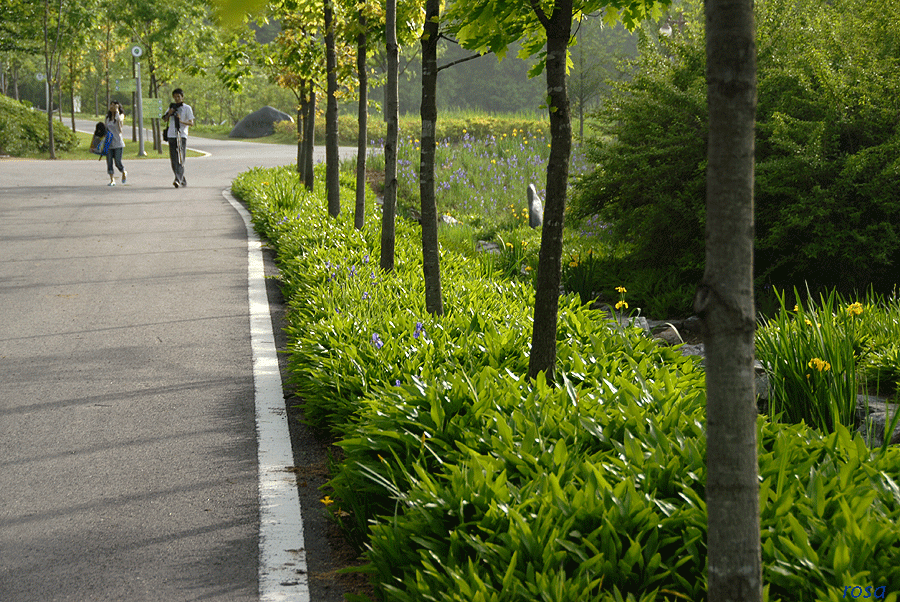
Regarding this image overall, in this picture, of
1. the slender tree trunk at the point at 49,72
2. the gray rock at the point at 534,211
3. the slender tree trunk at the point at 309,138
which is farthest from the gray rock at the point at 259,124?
the gray rock at the point at 534,211

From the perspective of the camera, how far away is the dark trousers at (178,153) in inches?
712

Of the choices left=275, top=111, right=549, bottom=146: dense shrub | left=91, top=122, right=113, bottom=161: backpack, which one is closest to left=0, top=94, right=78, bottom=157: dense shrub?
left=275, top=111, right=549, bottom=146: dense shrub

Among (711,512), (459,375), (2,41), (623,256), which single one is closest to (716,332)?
(711,512)

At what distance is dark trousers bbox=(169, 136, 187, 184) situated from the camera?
18078 millimetres

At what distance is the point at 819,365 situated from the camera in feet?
14.0

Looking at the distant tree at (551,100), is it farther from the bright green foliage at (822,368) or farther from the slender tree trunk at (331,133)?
the slender tree trunk at (331,133)

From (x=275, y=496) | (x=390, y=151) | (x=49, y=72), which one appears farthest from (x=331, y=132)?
(x=49, y=72)

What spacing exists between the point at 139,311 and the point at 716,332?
6.53 metres

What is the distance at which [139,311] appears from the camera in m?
7.62

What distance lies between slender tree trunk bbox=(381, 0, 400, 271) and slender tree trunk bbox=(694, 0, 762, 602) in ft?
19.1

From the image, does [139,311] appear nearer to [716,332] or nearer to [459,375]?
[459,375]

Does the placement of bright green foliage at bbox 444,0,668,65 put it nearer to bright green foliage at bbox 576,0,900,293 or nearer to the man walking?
bright green foliage at bbox 576,0,900,293

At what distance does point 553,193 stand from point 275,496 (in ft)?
6.80

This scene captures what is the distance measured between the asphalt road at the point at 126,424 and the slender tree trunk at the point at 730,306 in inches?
64.1
